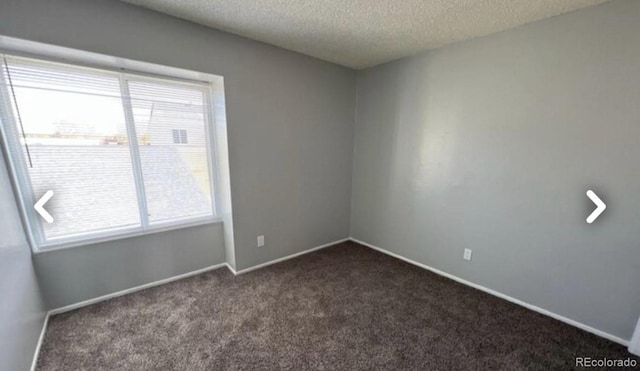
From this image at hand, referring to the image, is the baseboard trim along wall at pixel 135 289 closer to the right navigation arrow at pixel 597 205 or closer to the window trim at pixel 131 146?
the window trim at pixel 131 146

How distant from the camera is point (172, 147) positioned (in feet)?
7.60

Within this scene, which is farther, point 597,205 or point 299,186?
point 299,186

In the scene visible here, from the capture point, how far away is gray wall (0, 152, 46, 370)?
3.97 feet

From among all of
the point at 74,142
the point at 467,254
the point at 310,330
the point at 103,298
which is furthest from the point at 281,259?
the point at 74,142

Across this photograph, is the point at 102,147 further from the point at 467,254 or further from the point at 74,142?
the point at 467,254

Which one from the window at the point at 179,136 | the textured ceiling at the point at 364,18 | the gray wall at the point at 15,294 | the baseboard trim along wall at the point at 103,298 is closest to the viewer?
the gray wall at the point at 15,294

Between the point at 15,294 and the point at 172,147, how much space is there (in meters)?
1.40

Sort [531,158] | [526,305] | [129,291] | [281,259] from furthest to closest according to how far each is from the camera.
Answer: [281,259] < [129,291] < [526,305] < [531,158]

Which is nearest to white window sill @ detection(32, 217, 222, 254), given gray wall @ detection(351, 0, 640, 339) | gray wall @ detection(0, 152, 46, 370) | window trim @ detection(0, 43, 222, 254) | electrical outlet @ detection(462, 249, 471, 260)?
window trim @ detection(0, 43, 222, 254)

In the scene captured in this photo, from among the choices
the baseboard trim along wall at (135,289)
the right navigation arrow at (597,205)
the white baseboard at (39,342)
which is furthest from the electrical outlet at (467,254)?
the white baseboard at (39,342)

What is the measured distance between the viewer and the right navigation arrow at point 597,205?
168 centimetres

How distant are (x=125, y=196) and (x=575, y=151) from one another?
144 inches

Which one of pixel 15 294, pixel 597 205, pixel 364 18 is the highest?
pixel 364 18

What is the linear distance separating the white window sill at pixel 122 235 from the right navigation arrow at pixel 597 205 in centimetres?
319
